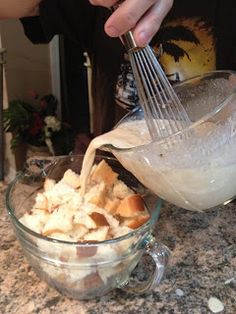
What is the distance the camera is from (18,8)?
88 cm

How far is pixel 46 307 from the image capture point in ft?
1.74

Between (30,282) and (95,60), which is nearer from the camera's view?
(30,282)

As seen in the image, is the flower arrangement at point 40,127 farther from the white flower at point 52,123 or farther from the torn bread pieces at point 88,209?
the torn bread pieces at point 88,209

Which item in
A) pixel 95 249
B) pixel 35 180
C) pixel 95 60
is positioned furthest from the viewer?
pixel 95 60

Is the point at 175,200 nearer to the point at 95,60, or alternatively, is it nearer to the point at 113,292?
the point at 113,292

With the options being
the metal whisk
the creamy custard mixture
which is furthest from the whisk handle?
the creamy custard mixture

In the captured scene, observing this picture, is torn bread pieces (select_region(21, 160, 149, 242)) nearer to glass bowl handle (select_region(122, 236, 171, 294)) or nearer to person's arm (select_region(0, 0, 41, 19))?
glass bowl handle (select_region(122, 236, 171, 294))

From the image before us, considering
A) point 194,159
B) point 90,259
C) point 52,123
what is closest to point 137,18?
point 194,159

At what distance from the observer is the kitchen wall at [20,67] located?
1.47 meters

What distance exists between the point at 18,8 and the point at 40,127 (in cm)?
72

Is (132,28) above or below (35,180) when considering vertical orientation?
above

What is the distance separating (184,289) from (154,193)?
0.12m

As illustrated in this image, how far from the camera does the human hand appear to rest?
1.63 feet

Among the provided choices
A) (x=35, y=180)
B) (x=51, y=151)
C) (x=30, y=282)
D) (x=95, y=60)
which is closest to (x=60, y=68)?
(x=51, y=151)
